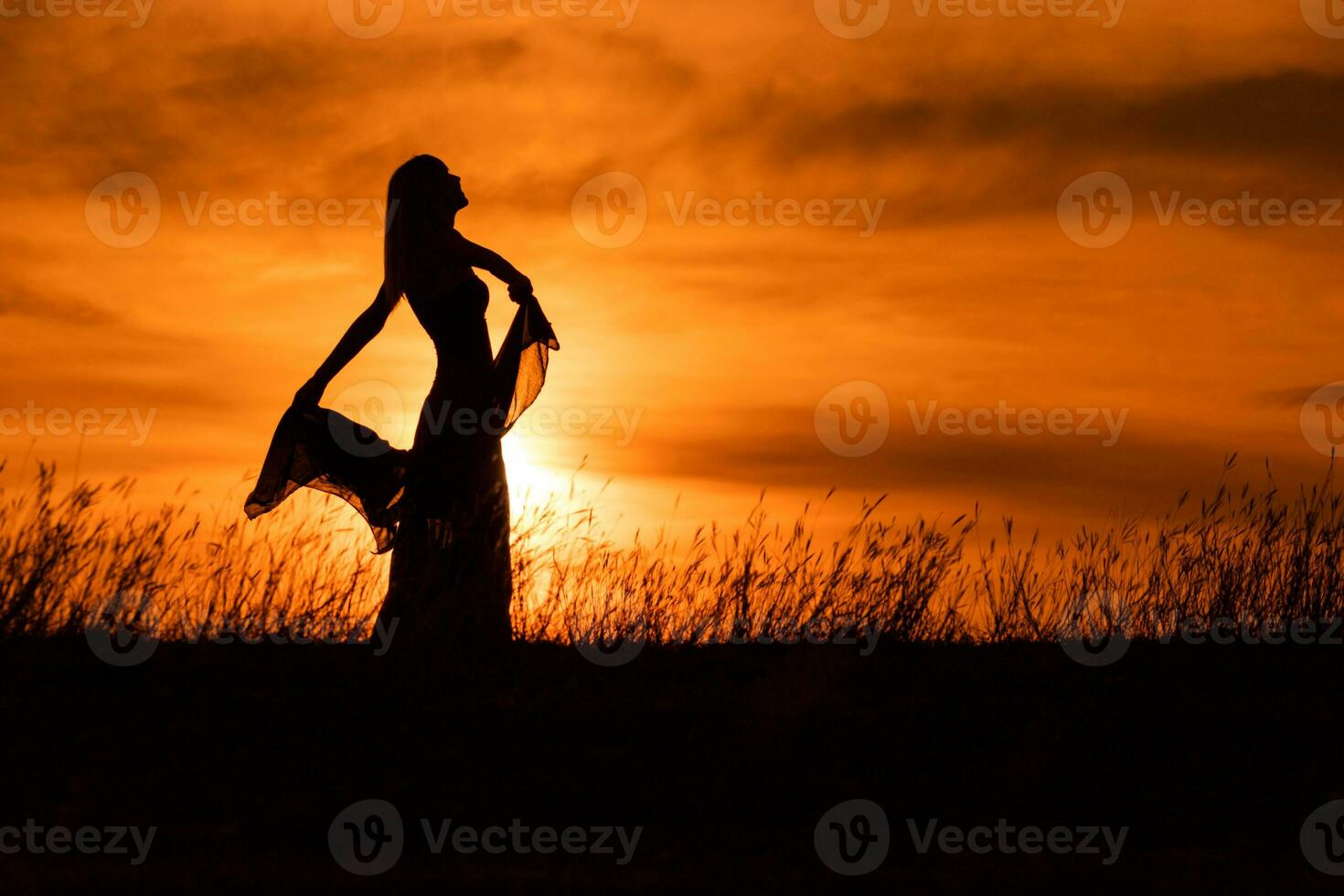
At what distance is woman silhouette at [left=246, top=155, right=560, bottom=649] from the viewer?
612 centimetres

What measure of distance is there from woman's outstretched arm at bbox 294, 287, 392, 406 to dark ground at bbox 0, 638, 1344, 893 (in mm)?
1226

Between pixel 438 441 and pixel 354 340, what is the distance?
1.93 ft

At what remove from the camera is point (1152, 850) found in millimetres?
4512

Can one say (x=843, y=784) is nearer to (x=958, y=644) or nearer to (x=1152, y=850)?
(x=1152, y=850)

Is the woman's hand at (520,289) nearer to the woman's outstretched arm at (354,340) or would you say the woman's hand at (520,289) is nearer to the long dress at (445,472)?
the long dress at (445,472)

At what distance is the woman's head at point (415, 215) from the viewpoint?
19.9ft

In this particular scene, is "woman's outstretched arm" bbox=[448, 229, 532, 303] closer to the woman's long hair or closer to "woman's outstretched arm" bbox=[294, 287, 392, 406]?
the woman's long hair

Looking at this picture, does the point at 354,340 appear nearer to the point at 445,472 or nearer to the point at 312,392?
the point at 312,392

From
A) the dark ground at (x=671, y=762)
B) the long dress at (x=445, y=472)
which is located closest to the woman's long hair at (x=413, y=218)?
the long dress at (x=445, y=472)

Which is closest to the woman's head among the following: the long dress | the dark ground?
the long dress

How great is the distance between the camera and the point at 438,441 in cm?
634

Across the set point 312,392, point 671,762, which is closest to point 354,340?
point 312,392

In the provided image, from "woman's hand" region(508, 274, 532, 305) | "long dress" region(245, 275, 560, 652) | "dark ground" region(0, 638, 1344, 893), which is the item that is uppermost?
"woman's hand" region(508, 274, 532, 305)

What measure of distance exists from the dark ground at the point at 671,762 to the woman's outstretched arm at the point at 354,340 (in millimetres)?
1226
